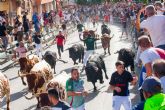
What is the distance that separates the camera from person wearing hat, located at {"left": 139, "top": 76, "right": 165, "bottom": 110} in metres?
5.52

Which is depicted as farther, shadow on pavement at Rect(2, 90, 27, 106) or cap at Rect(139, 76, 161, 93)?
shadow on pavement at Rect(2, 90, 27, 106)

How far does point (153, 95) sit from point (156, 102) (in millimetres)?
144

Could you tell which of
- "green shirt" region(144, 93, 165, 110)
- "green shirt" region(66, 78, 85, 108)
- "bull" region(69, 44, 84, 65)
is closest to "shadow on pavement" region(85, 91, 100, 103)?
"green shirt" region(66, 78, 85, 108)

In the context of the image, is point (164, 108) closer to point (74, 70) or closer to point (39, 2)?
point (74, 70)

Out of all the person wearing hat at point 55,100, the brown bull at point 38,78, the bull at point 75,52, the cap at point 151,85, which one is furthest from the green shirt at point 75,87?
the bull at point 75,52

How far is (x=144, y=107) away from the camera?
5.82 m

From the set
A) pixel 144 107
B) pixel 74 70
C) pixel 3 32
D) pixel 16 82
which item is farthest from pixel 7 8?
pixel 144 107

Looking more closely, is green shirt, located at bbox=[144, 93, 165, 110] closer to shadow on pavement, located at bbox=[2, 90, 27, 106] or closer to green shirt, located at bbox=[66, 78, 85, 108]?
green shirt, located at bbox=[66, 78, 85, 108]

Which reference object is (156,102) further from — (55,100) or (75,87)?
(75,87)

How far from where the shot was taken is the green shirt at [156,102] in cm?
548

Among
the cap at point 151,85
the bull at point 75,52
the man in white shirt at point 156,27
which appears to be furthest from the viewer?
the bull at point 75,52

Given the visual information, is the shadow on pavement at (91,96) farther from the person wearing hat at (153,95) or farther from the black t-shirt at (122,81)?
the person wearing hat at (153,95)

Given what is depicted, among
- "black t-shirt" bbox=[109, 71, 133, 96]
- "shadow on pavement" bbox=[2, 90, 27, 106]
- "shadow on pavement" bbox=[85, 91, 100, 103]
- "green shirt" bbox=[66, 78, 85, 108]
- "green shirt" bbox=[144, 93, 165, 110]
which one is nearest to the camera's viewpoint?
"green shirt" bbox=[144, 93, 165, 110]

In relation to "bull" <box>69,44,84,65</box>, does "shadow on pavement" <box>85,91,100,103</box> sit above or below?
below
